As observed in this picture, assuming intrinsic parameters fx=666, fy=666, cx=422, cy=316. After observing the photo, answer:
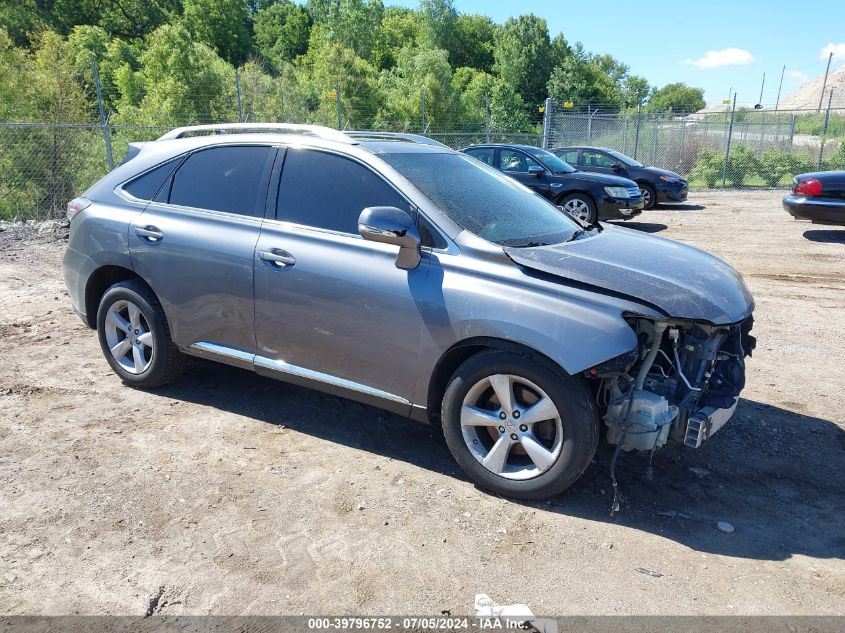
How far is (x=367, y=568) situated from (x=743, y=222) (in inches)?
536

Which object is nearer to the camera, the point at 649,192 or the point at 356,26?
the point at 649,192

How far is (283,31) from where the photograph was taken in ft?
252

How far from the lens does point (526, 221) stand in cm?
404

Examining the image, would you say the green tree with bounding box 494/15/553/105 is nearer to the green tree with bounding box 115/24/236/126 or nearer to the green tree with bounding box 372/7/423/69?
the green tree with bounding box 372/7/423/69

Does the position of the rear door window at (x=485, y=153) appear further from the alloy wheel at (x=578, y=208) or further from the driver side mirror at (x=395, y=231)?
the driver side mirror at (x=395, y=231)

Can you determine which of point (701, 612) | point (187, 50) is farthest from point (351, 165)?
point (187, 50)

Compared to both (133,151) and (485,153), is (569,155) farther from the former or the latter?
(133,151)

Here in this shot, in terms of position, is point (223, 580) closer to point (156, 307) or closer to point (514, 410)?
point (514, 410)

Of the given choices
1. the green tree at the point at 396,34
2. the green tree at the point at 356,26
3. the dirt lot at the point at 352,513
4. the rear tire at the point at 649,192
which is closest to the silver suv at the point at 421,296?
the dirt lot at the point at 352,513

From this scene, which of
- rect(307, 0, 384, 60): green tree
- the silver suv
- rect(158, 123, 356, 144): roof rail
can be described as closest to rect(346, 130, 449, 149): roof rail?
the silver suv

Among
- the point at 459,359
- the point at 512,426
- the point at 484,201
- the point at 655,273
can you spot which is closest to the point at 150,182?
the point at 484,201

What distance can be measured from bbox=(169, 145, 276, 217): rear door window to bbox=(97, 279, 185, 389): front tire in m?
0.73

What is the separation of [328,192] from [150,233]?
53.3 inches

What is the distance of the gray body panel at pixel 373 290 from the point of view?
125 inches
